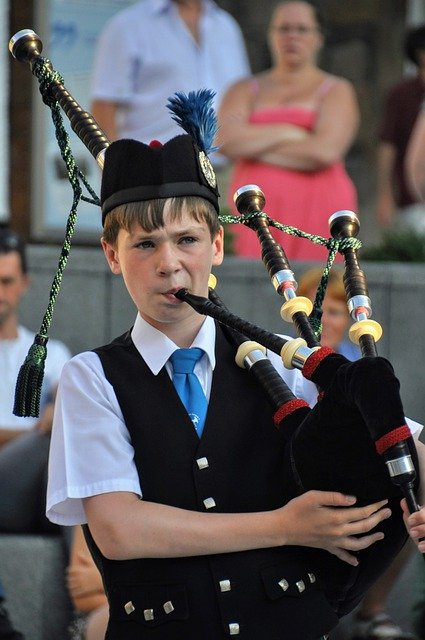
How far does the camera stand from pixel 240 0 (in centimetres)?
787

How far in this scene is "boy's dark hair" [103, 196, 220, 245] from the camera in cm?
238

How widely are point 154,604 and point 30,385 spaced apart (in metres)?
0.50

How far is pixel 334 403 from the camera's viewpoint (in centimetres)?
215

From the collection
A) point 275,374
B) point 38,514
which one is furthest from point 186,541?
point 38,514

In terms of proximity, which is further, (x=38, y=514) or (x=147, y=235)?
(x=38, y=514)

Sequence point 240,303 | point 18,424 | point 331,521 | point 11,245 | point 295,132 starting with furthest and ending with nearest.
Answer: point 295,132, point 240,303, point 11,245, point 18,424, point 331,521

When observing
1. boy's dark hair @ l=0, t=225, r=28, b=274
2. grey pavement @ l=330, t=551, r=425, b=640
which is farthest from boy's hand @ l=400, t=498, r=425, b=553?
boy's dark hair @ l=0, t=225, r=28, b=274

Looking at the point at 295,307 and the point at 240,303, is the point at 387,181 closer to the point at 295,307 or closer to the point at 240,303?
the point at 240,303

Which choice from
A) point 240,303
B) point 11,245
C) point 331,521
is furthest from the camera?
point 240,303

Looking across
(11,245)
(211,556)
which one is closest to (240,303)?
(11,245)

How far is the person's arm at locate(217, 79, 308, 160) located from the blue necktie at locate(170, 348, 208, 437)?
334 cm

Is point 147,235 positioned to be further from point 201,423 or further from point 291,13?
point 291,13

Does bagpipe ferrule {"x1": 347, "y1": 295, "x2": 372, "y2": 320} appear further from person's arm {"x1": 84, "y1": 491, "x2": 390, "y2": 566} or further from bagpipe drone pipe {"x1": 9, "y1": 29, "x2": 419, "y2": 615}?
person's arm {"x1": 84, "y1": 491, "x2": 390, "y2": 566}

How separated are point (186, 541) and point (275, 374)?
0.33 metres
